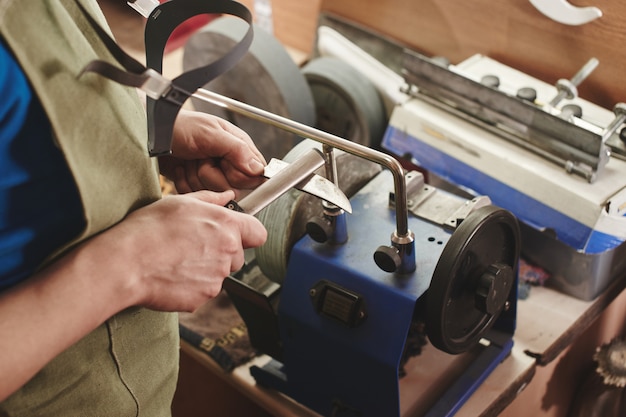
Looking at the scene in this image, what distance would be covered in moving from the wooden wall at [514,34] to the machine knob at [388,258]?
2.72ft

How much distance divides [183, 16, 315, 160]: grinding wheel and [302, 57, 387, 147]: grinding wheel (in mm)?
86

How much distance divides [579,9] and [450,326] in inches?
32.7

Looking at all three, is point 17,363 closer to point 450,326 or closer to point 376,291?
point 376,291

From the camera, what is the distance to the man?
666 mm

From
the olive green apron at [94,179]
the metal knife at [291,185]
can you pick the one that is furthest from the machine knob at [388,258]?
the olive green apron at [94,179]

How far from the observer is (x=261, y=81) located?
182 centimetres

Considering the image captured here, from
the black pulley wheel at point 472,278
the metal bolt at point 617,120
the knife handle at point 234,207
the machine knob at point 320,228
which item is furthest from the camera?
the metal bolt at point 617,120

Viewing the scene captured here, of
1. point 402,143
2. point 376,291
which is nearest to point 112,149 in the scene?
point 376,291

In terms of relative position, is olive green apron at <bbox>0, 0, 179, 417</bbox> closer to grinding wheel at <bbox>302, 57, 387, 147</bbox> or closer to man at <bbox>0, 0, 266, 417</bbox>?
man at <bbox>0, 0, 266, 417</bbox>

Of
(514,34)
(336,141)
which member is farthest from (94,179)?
(514,34)

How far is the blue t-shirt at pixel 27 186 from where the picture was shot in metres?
0.65

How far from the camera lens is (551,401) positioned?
154cm

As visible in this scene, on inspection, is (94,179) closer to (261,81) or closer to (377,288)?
(377,288)

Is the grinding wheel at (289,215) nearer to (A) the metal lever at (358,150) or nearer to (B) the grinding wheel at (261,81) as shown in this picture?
(A) the metal lever at (358,150)
